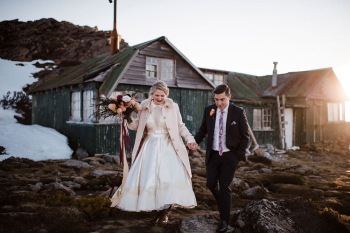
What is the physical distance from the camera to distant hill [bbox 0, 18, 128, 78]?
41.5 m

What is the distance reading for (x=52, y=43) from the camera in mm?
44781

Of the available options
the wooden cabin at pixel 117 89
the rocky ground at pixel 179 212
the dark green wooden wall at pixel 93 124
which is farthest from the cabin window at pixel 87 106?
the rocky ground at pixel 179 212

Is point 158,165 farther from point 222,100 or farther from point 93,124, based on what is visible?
point 93,124

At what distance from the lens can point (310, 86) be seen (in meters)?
21.2

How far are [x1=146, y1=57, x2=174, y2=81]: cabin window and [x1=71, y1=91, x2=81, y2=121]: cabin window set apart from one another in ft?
11.8

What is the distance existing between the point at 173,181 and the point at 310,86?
19627 mm

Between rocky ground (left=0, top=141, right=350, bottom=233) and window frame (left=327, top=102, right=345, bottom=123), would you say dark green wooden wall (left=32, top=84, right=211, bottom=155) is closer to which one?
rocky ground (left=0, top=141, right=350, bottom=233)

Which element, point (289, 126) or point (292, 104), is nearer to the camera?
point (292, 104)

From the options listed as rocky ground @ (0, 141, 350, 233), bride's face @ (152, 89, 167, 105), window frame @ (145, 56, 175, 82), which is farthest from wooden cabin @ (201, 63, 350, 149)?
bride's face @ (152, 89, 167, 105)

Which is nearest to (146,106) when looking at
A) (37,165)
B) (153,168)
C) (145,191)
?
(153,168)

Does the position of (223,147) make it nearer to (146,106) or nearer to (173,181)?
(173,181)

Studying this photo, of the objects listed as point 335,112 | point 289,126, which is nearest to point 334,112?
point 335,112

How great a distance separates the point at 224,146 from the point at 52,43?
46.3 meters

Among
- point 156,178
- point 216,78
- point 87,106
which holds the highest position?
point 216,78
